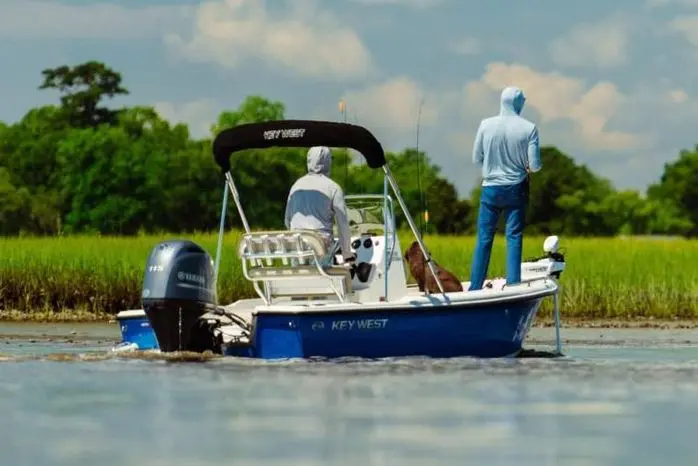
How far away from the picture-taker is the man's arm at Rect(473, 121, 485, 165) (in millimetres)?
15867

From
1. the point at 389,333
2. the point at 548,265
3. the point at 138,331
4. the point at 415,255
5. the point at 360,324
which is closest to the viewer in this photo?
the point at 360,324

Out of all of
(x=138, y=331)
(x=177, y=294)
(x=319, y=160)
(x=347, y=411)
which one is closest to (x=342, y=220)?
(x=319, y=160)

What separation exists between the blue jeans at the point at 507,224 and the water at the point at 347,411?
2.79 feet

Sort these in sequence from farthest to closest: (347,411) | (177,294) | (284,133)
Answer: (284,133) → (177,294) → (347,411)

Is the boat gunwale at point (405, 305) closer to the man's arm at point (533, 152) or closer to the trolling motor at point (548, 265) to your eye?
the trolling motor at point (548, 265)

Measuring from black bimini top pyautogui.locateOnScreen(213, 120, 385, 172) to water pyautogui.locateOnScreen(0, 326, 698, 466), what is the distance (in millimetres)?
1679

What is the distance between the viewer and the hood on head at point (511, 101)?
15828mm

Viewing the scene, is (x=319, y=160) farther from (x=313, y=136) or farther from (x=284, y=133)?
(x=284, y=133)

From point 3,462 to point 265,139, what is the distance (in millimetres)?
6022

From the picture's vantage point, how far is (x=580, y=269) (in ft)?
85.1

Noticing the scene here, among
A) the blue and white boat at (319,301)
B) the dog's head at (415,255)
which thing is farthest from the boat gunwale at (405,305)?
the dog's head at (415,255)

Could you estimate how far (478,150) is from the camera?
15.9 meters

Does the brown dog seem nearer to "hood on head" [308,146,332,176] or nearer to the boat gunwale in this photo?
the boat gunwale

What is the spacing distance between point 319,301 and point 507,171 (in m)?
1.94
